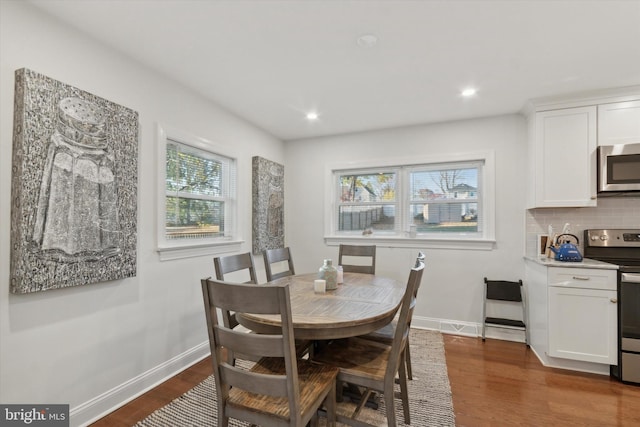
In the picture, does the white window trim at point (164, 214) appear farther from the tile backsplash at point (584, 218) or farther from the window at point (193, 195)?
the tile backsplash at point (584, 218)

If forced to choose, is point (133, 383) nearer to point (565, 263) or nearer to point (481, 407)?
point (481, 407)

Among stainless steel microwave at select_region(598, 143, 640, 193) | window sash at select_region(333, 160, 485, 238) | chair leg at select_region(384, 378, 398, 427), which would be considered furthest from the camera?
window sash at select_region(333, 160, 485, 238)

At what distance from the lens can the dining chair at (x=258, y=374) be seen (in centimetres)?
121

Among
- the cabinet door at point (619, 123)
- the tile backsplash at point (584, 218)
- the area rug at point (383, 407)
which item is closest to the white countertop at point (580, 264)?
the tile backsplash at point (584, 218)

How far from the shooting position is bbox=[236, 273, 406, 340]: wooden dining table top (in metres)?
1.52

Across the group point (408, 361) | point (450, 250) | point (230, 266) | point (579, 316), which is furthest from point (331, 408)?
point (450, 250)

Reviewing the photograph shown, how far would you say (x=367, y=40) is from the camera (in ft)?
6.64

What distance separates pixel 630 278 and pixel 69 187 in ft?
13.5

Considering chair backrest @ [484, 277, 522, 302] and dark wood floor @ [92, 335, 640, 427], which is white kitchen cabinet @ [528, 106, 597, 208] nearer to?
chair backrest @ [484, 277, 522, 302]

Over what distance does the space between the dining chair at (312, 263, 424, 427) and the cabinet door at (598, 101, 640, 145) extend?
255 cm

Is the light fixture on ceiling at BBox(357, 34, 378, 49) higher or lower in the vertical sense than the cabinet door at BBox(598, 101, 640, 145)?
higher

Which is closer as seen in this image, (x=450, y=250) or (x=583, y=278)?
(x=583, y=278)

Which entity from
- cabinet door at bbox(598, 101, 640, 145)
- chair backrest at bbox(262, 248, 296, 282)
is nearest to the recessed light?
cabinet door at bbox(598, 101, 640, 145)

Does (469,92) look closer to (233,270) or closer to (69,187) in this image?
(233,270)
